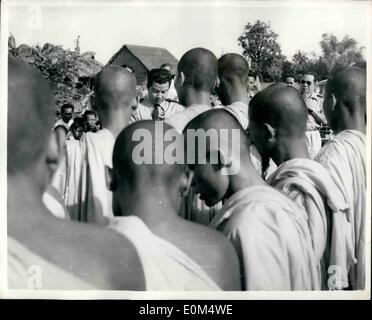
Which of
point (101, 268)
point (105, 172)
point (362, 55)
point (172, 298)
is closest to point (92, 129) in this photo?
point (105, 172)

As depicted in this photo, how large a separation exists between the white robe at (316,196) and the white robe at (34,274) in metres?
1.30

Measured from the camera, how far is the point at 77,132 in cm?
378

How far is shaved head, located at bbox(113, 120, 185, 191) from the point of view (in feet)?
12.0

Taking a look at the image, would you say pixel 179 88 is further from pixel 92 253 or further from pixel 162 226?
pixel 92 253

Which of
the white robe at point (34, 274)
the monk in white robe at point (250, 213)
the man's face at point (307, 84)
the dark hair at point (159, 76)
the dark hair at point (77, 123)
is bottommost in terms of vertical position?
the white robe at point (34, 274)

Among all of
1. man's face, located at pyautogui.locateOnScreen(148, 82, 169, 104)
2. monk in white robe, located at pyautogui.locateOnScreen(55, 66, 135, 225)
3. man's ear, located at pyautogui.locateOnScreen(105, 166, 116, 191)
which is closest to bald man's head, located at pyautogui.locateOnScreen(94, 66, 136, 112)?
monk in white robe, located at pyautogui.locateOnScreen(55, 66, 135, 225)

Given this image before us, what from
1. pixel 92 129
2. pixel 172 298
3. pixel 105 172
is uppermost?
pixel 92 129

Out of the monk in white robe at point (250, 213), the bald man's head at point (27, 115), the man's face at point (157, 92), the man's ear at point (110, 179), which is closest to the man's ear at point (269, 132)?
the monk in white robe at point (250, 213)

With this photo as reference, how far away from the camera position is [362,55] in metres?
3.78

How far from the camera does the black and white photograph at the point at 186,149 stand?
3676mm

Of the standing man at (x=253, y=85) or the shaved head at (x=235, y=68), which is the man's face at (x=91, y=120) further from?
the standing man at (x=253, y=85)

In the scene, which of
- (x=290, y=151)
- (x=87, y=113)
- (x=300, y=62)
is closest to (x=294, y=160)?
(x=290, y=151)

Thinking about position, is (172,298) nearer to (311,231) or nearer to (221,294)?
(221,294)

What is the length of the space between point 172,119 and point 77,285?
1121mm
